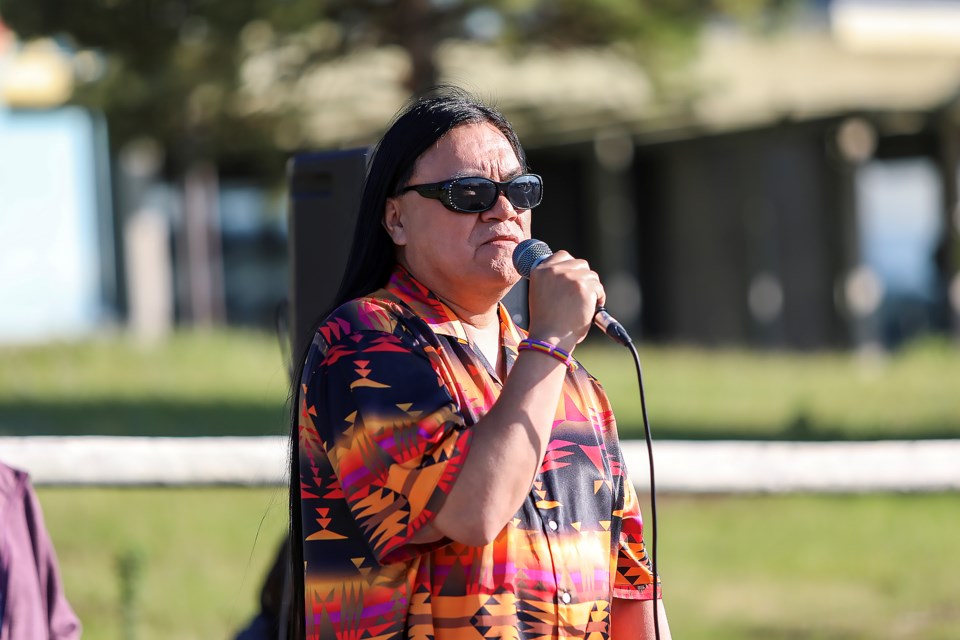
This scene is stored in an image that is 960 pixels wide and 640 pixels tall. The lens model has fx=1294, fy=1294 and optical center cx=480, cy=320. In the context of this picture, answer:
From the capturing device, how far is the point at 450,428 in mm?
1929

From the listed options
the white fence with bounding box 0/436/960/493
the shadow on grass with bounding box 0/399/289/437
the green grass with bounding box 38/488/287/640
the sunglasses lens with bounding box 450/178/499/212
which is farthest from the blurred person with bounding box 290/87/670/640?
the shadow on grass with bounding box 0/399/289/437

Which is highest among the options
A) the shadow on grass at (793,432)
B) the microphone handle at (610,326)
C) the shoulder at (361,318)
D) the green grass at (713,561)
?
the shoulder at (361,318)

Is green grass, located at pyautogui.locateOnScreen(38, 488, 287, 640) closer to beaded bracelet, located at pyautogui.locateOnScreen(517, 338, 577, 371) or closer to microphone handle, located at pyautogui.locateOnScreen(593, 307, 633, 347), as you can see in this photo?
microphone handle, located at pyautogui.locateOnScreen(593, 307, 633, 347)

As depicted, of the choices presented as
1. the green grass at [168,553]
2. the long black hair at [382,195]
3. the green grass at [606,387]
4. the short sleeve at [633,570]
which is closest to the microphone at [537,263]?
the long black hair at [382,195]

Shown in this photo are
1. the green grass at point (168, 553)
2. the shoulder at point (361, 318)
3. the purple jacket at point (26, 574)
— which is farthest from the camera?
the green grass at point (168, 553)

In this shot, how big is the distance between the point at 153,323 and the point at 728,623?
534 inches

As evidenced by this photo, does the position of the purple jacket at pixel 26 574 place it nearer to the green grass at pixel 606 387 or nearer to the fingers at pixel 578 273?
the fingers at pixel 578 273

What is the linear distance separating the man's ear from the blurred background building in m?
8.04

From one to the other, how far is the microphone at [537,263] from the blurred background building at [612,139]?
817 cm

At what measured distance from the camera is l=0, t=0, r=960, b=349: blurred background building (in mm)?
11156

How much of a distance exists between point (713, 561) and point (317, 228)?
4.45m

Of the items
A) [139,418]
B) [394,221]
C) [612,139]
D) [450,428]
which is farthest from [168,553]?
[612,139]

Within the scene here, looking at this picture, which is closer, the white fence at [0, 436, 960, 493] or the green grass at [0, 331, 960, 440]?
the white fence at [0, 436, 960, 493]

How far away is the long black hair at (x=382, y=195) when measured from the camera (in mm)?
2170
